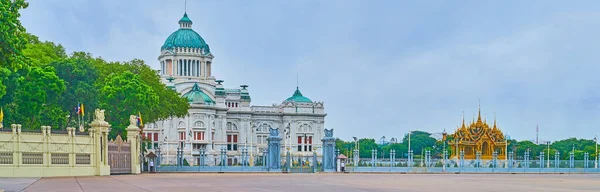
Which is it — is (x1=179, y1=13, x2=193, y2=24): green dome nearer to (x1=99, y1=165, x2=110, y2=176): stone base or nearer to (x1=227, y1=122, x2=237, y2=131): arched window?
(x1=227, y1=122, x2=237, y2=131): arched window

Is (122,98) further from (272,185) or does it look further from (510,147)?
(510,147)

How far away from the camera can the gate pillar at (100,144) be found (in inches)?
1834

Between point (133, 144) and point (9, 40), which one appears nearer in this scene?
point (9, 40)

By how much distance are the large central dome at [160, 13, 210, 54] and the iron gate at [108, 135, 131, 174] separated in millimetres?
88903

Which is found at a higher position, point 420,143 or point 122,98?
point 122,98

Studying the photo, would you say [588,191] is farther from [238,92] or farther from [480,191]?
[238,92]

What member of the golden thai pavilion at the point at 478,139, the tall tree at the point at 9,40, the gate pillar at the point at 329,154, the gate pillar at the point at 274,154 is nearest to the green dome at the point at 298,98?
the golden thai pavilion at the point at 478,139

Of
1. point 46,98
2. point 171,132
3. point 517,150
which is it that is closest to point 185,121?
point 171,132

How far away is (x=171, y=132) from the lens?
13300 centimetres

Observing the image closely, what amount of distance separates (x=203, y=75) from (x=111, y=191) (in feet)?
379

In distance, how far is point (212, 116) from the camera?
439 feet

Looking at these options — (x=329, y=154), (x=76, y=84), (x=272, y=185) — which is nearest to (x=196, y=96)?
(x=329, y=154)

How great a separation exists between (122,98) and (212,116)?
75.5 m

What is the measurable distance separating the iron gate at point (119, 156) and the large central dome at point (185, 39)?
292 ft
